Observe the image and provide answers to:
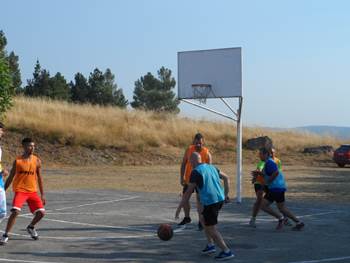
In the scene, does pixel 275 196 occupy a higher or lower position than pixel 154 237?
higher

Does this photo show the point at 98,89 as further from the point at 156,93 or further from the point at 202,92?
the point at 202,92

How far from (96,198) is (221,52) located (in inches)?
215

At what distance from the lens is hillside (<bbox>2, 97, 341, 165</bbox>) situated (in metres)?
43.1

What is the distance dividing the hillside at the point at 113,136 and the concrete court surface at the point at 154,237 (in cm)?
2574

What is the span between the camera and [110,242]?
1141cm

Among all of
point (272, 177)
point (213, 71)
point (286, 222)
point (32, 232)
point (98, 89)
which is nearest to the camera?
point (32, 232)

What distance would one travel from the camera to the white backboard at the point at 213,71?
18.9m

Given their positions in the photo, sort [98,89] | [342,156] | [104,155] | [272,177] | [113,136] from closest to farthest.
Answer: [272,177], [104,155], [342,156], [113,136], [98,89]

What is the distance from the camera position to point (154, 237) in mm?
12000

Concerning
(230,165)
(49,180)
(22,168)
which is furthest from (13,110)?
(22,168)

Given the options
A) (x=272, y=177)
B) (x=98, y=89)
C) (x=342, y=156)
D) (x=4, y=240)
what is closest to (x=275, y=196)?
(x=272, y=177)

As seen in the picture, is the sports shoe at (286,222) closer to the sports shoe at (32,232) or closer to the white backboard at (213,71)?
the sports shoe at (32,232)

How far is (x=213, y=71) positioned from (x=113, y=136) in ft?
91.7

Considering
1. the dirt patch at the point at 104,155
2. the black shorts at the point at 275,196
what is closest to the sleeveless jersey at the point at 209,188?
the black shorts at the point at 275,196
